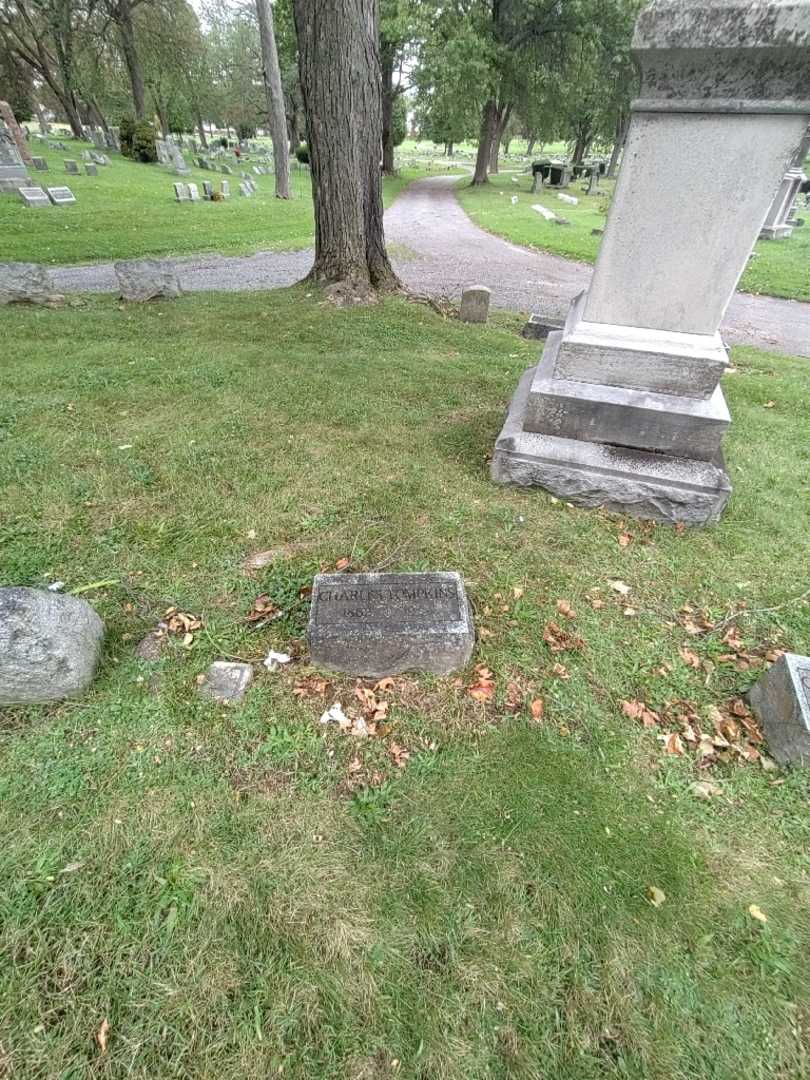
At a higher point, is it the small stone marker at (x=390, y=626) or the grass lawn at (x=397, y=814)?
the small stone marker at (x=390, y=626)

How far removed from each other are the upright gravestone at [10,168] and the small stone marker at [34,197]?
1222 millimetres

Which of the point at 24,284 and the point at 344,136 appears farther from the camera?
the point at 24,284

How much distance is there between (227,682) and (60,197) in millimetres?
19015

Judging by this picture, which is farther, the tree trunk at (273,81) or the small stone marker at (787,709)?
the tree trunk at (273,81)

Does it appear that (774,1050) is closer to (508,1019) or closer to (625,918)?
(625,918)

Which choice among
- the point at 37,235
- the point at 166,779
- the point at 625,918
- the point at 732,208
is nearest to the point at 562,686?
the point at 625,918

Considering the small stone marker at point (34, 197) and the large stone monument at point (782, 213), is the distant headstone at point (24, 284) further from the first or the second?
the large stone monument at point (782, 213)

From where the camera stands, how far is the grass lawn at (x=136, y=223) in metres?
11.0

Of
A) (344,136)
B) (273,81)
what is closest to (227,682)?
(344,136)

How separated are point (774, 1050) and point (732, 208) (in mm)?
3698

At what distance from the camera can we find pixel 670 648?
2.79 meters

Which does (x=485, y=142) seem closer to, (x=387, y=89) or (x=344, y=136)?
(x=387, y=89)

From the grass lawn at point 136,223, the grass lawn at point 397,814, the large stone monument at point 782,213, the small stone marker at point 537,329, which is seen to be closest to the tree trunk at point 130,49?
the grass lawn at point 136,223

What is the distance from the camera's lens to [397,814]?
2053 mm
